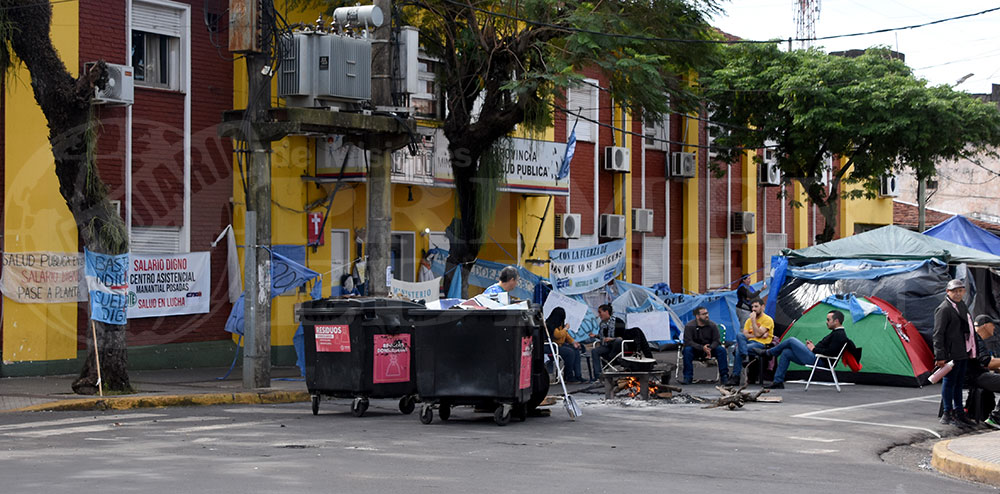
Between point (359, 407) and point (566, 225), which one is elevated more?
point (566, 225)

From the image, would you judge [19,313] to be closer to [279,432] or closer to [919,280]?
[279,432]

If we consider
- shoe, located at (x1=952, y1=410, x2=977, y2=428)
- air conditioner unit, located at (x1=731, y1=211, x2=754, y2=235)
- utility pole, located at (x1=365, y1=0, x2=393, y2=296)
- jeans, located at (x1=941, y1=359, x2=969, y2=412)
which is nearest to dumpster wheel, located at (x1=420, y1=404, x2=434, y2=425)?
A: utility pole, located at (x1=365, y1=0, x2=393, y2=296)

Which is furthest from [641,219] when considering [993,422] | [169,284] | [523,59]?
[993,422]

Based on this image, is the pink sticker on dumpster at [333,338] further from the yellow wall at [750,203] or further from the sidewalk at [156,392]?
the yellow wall at [750,203]

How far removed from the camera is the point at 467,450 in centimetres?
1080

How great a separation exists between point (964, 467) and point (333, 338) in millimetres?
7292

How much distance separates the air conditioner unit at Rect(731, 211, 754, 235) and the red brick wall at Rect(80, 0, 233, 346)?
17331 mm

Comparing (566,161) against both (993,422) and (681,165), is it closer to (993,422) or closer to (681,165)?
(681,165)

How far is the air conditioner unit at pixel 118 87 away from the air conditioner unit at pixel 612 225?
13.4 meters

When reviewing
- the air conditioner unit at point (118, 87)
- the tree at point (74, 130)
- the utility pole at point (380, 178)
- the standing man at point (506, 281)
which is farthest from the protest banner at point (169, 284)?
the standing man at point (506, 281)

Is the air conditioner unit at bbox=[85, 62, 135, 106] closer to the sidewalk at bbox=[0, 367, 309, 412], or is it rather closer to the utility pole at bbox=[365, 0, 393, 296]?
the utility pole at bbox=[365, 0, 393, 296]

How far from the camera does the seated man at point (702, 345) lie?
1881 centimetres

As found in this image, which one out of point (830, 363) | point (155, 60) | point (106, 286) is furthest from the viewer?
point (155, 60)

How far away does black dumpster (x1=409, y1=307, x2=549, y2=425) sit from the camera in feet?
42.4
